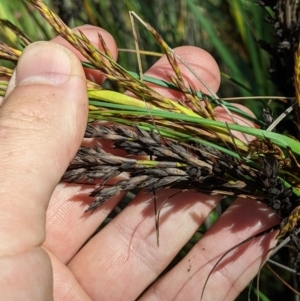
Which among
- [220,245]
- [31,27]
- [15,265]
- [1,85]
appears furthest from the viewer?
[31,27]

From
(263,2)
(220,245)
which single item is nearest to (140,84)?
(263,2)

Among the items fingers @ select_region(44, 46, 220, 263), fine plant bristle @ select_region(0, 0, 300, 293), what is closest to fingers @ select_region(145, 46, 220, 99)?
fingers @ select_region(44, 46, 220, 263)

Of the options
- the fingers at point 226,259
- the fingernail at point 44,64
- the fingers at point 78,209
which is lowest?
the fingers at point 226,259

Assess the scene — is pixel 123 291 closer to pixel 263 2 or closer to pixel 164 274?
pixel 164 274

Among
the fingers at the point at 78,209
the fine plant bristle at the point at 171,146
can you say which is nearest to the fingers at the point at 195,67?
the fingers at the point at 78,209

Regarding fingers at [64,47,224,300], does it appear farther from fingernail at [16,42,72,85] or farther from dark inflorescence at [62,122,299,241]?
fingernail at [16,42,72,85]

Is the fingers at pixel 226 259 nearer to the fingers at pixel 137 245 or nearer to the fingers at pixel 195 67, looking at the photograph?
the fingers at pixel 137 245

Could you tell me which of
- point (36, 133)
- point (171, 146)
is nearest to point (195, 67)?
point (171, 146)

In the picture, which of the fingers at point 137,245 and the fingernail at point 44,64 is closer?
the fingernail at point 44,64

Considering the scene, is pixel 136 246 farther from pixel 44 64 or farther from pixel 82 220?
pixel 44 64
